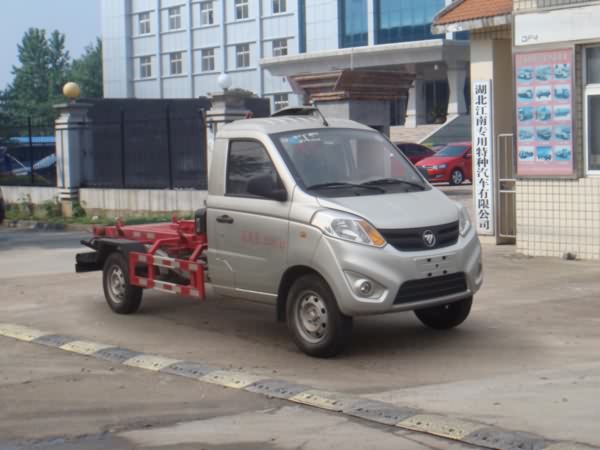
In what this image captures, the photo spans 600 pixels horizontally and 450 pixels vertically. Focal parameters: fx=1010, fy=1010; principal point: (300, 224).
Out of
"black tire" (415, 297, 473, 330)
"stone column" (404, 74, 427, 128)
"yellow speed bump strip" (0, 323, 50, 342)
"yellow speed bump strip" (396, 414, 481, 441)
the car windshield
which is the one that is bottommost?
"yellow speed bump strip" (396, 414, 481, 441)

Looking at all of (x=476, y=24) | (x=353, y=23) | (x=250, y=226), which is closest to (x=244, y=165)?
(x=250, y=226)

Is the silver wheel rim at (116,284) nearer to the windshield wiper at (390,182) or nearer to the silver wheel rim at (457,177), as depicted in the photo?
the windshield wiper at (390,182)

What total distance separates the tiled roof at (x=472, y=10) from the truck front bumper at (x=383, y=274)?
7.50 meters

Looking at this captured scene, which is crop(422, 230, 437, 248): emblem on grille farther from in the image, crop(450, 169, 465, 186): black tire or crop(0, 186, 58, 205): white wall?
crop(450, 169, 465, 186): black tire

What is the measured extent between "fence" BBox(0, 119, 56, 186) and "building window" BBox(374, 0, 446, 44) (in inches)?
1390

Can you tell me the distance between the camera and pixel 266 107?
2758cm

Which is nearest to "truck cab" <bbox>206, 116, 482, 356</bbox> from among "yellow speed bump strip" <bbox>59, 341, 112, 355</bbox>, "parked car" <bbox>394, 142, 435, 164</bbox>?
"yellow speed bump strip" <bbox>59, 341, 112, 355</bbox>

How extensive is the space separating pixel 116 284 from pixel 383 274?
3920mm

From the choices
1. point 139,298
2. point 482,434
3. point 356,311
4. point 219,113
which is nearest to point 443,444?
point 482,434

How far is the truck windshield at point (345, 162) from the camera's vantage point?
29.5ft

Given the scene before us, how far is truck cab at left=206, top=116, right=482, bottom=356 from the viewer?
824cm

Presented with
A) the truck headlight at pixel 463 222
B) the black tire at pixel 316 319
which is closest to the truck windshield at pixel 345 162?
the truck headlight at pixel 463 222

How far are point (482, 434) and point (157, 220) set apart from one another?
54.0ft

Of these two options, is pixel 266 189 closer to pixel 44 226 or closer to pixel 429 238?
pixel 429 238
